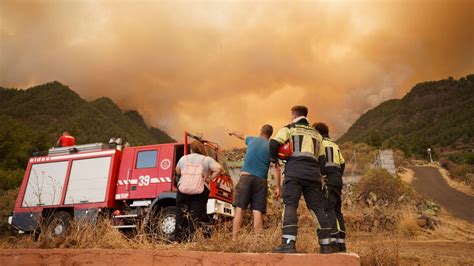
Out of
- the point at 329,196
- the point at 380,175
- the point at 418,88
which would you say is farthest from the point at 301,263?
the point at 418,88

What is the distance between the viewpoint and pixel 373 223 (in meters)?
11.3

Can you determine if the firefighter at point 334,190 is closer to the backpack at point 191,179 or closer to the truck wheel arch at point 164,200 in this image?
the backpack at point 191,179

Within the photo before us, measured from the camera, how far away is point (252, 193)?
5371mm

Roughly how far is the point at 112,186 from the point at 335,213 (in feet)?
21.1

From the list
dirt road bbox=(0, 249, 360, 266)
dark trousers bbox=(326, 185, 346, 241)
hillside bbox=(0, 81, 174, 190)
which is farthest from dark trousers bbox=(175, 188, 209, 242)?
hillside bbox=(0, 81, 174, 190)

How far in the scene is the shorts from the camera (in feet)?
17.3

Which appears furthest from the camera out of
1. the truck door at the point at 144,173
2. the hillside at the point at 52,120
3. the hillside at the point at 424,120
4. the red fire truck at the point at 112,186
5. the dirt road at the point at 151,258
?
the hillside at the point at 424,120

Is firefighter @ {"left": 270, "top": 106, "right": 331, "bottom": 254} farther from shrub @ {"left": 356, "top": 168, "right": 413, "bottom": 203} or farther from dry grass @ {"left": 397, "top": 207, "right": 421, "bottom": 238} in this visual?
shrub @ {"left": 356, "top": 168, "right": 413, "bottom": 203}

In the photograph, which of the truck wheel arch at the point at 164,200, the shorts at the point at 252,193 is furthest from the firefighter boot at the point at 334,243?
the truck wheel arch at the point at 164,200

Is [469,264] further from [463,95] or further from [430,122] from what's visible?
[463,95]

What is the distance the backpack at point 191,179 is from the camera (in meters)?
5.18

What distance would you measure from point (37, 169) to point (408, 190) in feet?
42.0

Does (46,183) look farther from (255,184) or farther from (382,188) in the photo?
(382,188)

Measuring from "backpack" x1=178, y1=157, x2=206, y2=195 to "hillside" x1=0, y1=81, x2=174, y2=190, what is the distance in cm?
3739
